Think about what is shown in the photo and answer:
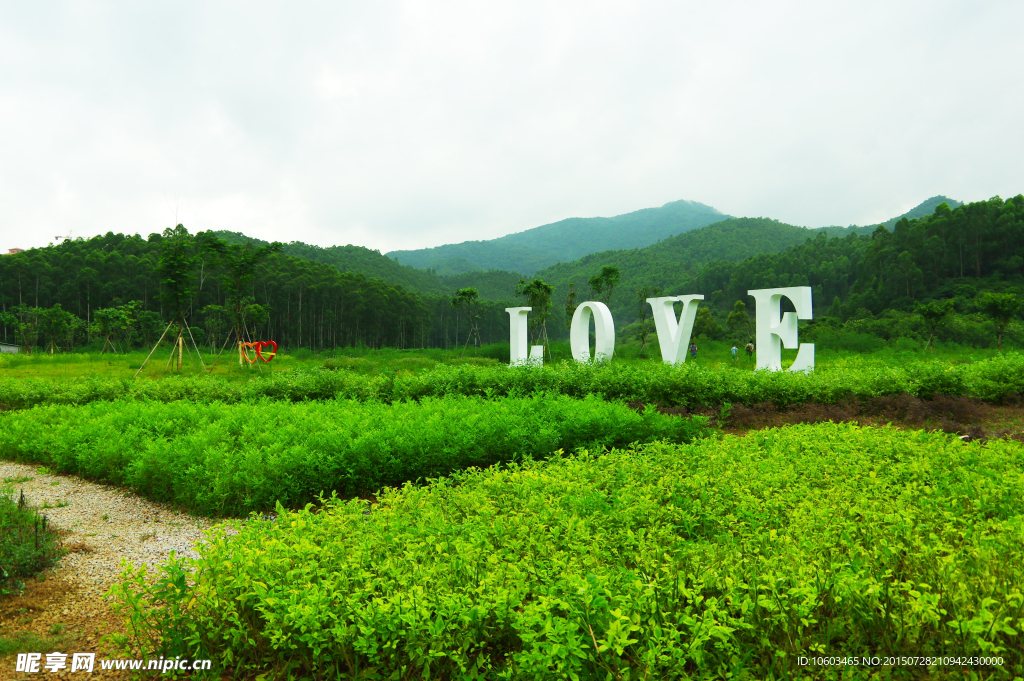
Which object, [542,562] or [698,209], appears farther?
[698,209]

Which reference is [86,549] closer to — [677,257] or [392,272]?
[392,272]

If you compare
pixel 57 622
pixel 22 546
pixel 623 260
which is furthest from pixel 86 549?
pixel 623 260

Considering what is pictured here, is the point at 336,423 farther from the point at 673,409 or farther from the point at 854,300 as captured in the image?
the point at 854,300

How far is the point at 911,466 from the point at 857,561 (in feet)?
5.99

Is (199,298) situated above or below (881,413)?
above

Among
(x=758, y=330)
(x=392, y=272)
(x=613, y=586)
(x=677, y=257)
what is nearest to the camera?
(x=613, y=586)

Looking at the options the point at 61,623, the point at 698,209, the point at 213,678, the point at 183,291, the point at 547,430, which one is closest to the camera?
the point at 213,678

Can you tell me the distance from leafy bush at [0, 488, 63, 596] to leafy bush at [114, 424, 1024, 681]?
1234 mm

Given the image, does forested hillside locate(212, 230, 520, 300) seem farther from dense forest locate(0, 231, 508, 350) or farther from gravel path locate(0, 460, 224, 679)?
gravel path locate(0, 460, 224, 679)

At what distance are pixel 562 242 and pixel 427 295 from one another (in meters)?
65.9

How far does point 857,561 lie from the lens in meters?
2.16

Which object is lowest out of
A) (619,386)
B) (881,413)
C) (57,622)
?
(57,622)

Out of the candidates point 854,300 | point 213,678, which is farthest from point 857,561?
point 854,300

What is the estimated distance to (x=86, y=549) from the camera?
140 inches
